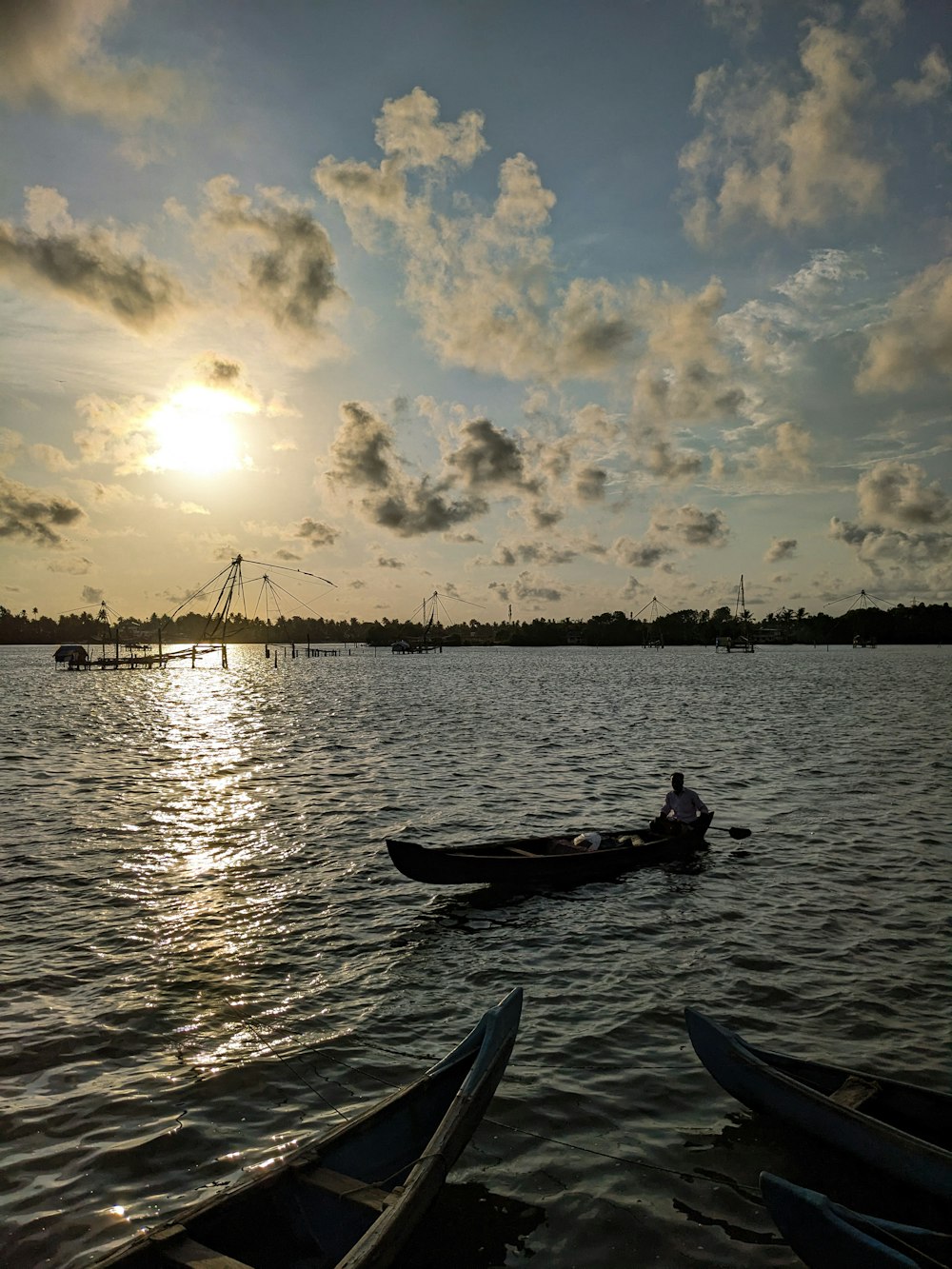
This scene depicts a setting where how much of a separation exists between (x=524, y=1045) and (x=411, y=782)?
Result: 70.0ft

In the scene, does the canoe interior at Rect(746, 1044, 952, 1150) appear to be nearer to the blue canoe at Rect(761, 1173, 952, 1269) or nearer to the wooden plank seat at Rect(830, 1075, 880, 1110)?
the wooden plank seat at Rect(830, 1075, 880, 1110)

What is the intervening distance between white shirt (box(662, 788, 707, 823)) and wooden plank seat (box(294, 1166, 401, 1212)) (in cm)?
1519

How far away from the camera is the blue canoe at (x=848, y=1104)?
6.82 metres

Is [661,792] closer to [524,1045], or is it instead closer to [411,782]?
[411,782]

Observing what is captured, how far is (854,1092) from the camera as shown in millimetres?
7910

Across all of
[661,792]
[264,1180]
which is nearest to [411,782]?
[661,792]

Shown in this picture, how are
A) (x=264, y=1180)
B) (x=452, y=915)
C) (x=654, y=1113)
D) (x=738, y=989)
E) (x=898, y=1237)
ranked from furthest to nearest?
(x=452, y=915), (x=738, y=989), (x=654, y=1113), (x=264, y=1180), (x=898, y=1237)

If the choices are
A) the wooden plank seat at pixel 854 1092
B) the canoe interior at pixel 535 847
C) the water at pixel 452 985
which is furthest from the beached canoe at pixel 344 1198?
the canoe interior at pixel 535 847

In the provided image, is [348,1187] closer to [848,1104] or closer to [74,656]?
[848,1104]

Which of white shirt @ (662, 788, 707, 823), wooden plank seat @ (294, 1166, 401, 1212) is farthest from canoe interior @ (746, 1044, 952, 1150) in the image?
white shirt @ (662, 788, 707, 823)

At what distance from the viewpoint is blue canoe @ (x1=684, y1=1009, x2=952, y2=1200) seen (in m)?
6.82

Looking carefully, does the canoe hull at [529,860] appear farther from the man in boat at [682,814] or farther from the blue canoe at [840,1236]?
the blue canoe at [840,1236]

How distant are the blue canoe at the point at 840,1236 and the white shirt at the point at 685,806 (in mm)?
14771

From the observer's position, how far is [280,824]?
80.1ft
